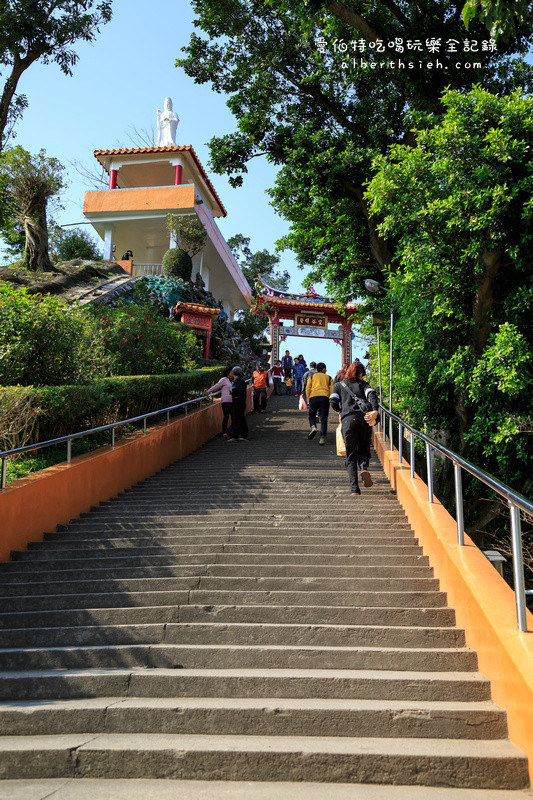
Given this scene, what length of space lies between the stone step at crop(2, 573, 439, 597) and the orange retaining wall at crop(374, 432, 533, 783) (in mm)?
300

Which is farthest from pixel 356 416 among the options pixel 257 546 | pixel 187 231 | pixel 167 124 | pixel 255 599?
pixel 167 124

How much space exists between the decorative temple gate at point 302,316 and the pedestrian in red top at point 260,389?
33.2ft

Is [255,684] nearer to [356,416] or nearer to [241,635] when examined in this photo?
[241,635]

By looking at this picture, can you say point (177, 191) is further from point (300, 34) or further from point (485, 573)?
point (485, 573)

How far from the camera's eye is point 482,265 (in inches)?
328

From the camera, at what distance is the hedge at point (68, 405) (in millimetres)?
7734

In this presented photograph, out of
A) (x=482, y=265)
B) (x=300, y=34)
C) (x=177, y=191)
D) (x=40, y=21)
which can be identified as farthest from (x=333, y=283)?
(x=177, y=191)

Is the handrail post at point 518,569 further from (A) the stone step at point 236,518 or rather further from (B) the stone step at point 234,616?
(A) the stone step at point 236,518

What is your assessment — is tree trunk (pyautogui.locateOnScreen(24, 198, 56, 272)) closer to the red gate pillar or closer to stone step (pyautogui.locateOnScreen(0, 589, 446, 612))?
the red gate pillar

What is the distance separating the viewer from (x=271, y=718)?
135 inches

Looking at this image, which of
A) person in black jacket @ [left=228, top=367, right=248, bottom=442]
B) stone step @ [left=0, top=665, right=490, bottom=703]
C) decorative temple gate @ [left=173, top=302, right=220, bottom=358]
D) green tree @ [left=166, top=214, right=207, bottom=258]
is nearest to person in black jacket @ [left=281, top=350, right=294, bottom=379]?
decorative temple gate @ [left=173, top=302, right=220, bottom=358]

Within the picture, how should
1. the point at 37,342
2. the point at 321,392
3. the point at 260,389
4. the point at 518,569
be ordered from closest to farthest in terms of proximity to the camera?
the point at 518,569 → the point at 37,342 → the point at 321,392 → the point at 260,389

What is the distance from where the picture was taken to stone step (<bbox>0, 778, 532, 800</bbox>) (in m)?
2.89

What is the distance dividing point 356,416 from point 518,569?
4424 mm
